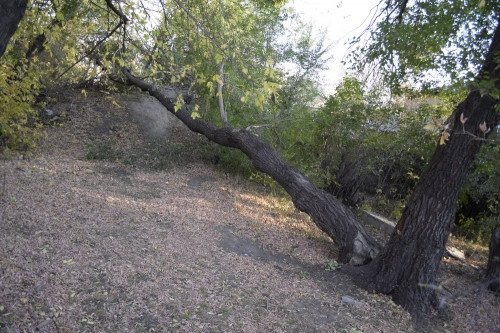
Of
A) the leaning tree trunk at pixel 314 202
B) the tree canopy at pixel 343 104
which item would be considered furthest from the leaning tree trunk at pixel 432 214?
the leaning tree trunk at pixel 314 202

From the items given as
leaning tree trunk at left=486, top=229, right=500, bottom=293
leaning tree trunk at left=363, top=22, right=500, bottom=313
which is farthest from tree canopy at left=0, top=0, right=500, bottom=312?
leaning tree trunk at left=486, top=229, right=500, bottom=293

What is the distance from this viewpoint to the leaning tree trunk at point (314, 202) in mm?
6281

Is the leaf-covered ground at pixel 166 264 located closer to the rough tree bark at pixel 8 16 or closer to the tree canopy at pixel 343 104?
the tree canopy at pixel 343 104

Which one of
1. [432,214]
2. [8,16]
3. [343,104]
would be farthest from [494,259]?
[8,16]

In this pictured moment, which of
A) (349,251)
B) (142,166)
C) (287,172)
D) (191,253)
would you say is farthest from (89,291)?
(142,166)

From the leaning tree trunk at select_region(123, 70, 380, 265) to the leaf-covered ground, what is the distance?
419 mm

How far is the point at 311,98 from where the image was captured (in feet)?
49.8

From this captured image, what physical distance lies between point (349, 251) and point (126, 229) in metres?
3.38

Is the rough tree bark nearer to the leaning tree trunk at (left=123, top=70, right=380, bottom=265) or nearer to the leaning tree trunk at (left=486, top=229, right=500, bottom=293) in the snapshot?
the leaning tree trunk at (left=123, top=70, right=380, bottom=265)

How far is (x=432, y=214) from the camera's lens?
5.00m

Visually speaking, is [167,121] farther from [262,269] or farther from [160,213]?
[262,269]

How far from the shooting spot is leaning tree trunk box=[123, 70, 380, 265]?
628 centimetres

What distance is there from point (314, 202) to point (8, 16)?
5.33m

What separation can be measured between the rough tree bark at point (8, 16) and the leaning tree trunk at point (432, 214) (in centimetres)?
462
